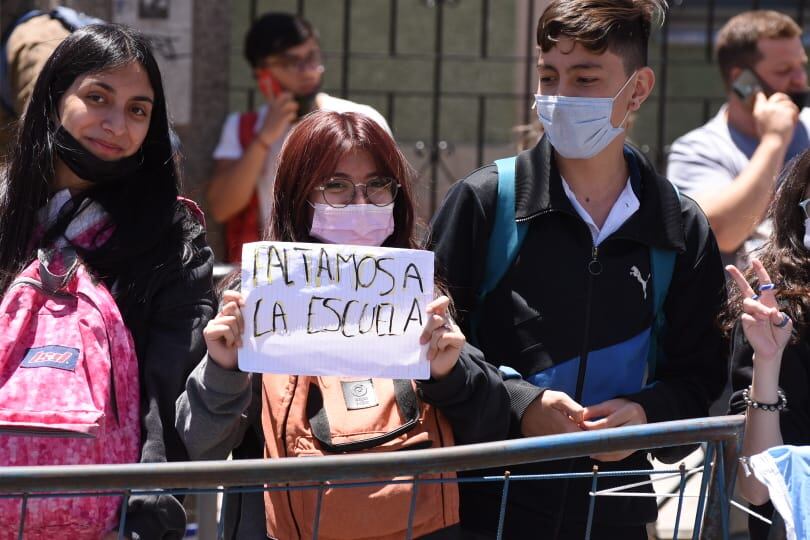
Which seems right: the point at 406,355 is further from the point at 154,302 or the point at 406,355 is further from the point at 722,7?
the point at 722,7

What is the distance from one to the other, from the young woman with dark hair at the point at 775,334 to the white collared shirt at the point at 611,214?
31 cm

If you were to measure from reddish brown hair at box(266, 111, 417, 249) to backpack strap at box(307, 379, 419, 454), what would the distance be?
13.2 inches

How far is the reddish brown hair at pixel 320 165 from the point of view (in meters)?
2.79

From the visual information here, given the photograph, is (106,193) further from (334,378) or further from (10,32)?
(10,32)

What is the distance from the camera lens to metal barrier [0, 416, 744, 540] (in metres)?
2.13

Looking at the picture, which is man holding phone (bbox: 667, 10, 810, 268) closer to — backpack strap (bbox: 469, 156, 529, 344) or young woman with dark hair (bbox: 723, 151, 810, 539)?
young woman with dark hair (bbox: 723, 151, 810, 539)

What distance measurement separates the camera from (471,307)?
3.01 metres

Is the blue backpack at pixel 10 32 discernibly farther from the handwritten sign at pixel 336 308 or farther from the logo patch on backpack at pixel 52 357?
the handwritten sign at pixel 336 308

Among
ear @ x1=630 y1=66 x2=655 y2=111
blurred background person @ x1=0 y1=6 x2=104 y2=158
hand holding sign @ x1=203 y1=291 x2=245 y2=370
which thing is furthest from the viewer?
blurred background person @ x1=0 y1=6 x2=104 y2=158

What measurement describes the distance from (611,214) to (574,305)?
0.81 ft

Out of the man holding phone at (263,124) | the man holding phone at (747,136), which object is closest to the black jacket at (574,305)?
the man holding phone at (747,136)

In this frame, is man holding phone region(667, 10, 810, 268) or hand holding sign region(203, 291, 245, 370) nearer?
hand holding sign region(203, 291, 245, 370)

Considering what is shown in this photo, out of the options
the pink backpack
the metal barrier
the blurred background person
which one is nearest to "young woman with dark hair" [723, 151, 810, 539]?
the metal barrier

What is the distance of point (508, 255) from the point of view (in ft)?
9.71
